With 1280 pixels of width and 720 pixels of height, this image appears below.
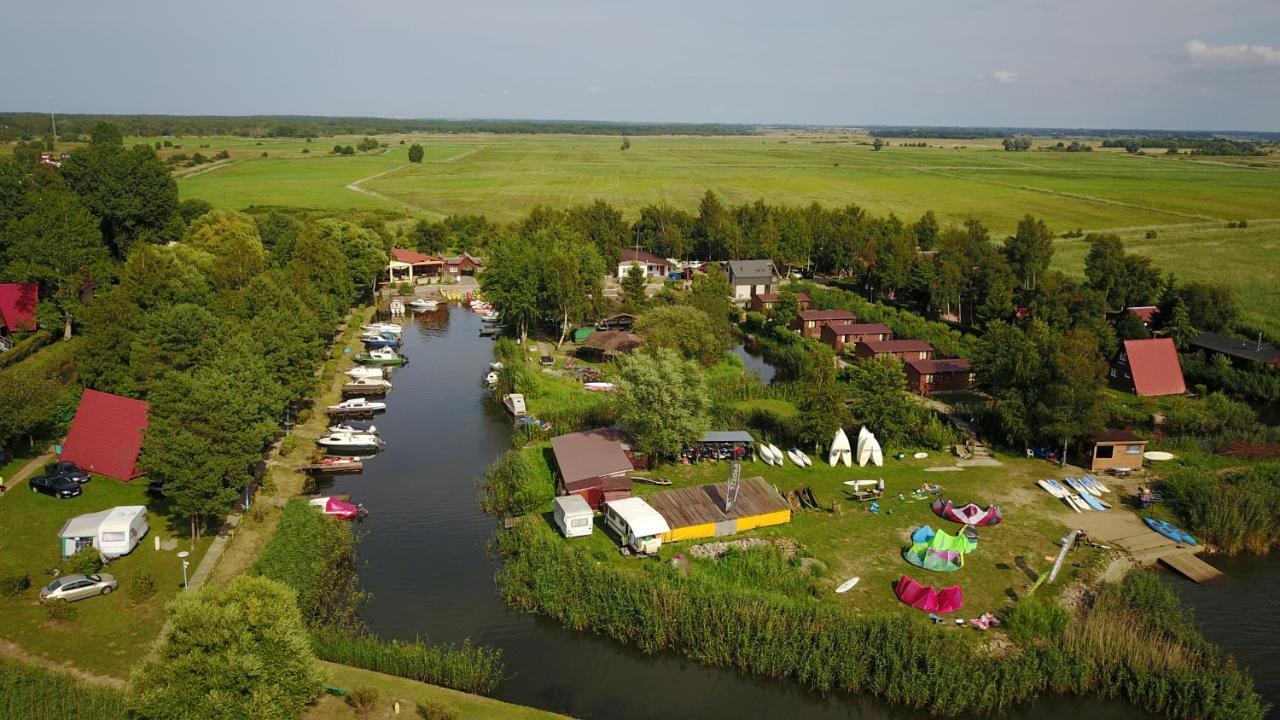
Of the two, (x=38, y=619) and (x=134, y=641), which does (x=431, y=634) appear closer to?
(x=134, y=641)

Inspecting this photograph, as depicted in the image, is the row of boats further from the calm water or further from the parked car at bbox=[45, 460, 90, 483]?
the parked car at bbox=[45, 460, 90, 483]

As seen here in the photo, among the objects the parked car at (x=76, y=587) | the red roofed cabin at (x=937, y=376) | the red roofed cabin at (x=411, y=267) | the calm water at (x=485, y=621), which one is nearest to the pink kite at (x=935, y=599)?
the calm water at (x=485, y=621)

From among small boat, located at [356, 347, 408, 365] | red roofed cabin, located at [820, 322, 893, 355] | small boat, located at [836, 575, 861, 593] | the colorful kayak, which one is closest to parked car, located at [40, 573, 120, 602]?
small boat, located at [836, 575, 861, 593]

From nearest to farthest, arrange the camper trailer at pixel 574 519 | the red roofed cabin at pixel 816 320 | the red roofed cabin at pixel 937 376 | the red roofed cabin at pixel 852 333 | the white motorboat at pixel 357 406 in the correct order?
the camper trailer at pixel 574 519 < the white motorboat at pixel 357 406 < the red roofed cabin at pixel 937 376 < the red roofed cabin at pixel 852 333 < the red roofed cabin at pixel 816 320

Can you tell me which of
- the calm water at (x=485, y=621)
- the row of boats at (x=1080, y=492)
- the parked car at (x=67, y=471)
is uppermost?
the parked car at (x=67, y=471)

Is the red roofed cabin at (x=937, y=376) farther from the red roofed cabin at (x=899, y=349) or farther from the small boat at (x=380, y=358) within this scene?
the small boat at (x=380, y=358)

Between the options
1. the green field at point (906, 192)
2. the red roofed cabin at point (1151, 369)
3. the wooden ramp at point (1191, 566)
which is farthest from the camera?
the green field at point (906, 192)
